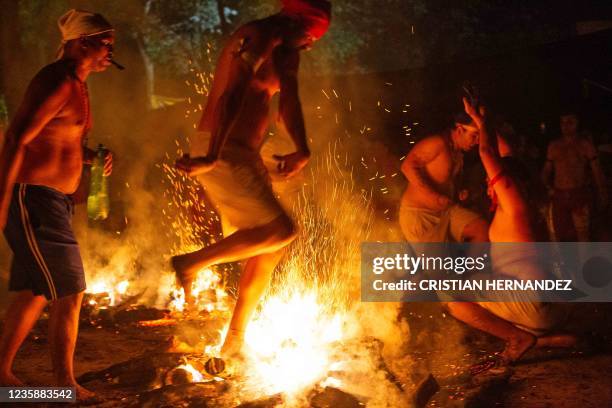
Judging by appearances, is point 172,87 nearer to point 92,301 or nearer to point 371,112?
point 371,112

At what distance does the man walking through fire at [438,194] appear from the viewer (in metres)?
6.02

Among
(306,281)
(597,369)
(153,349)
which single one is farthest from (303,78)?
(597,369)

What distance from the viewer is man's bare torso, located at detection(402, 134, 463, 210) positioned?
241 inches

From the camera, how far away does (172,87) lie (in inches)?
1231

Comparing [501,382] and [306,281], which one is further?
[306,281]

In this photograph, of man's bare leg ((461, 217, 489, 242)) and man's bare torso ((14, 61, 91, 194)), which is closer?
man's bare torso ((14, 61, 91, 194))

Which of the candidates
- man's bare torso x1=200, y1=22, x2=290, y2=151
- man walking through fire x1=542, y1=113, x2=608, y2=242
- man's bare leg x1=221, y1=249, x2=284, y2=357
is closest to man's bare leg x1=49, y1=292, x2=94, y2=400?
man's bare leg x1=221, y1=249, x2=284, y2=357

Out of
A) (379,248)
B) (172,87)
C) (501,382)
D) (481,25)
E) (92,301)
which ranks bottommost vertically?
(501,382)

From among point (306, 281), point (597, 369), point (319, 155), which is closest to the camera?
point (597, 369)

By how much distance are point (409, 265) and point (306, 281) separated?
140 cm

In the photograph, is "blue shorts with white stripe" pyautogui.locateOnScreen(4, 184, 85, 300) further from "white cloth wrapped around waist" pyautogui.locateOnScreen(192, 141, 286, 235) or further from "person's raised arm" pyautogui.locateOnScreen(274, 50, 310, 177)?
"person's raised arm" pyautogui.locateOnScreen(274, 50, 310, 177)

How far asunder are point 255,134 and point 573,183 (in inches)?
219

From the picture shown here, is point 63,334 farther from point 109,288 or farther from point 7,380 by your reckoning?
point 109,288

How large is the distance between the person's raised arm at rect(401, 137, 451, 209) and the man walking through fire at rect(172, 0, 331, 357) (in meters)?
2.38
